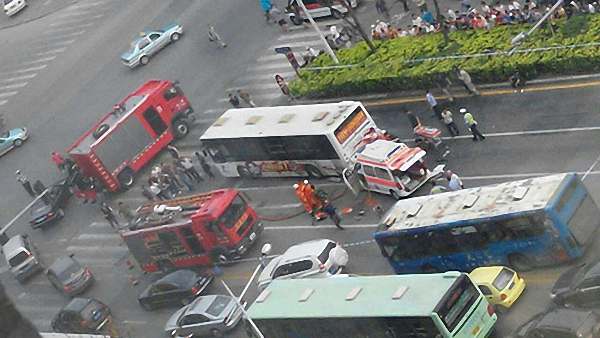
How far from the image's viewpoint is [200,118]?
5138cm

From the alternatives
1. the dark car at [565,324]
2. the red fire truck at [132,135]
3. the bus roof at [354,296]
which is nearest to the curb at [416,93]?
the red fire truck at [132,135]

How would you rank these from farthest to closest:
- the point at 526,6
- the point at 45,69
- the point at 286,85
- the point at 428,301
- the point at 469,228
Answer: the point at 45,69 < the point at 286,85 < the point at 526,6 < the point at 469,228 < the point at 428,301

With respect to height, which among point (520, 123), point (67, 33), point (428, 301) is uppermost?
point (67, 33)

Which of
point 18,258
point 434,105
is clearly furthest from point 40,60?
point 434,105

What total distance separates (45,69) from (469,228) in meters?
45.2

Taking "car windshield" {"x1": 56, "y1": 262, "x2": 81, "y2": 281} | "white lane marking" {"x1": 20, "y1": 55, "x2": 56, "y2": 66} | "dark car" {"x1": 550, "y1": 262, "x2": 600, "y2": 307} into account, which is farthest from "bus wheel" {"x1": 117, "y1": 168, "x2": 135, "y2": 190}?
"dark car" {"x1": 550, "y1": 262, "x2": 600, "y2": 307}

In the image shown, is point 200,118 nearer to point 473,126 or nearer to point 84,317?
point 84,317

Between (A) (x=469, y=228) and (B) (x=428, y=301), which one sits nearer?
(B) (x=428, y=301)

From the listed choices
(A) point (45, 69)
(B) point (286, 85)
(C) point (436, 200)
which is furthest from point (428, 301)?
(A) point (45, 69)

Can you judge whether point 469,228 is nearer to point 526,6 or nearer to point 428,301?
point 428,301

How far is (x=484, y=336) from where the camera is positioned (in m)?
26.1

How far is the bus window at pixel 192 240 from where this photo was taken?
38234 mm

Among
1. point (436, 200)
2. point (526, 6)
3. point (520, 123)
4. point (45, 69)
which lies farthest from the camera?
point (45, 69)

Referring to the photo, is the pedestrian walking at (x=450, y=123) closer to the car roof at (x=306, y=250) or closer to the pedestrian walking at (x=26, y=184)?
the car roof at (x=306, y=250)
